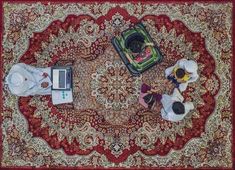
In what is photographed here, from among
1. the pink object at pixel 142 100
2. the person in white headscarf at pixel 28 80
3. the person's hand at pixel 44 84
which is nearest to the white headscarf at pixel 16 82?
the person in white headscarf at pixel 28 80

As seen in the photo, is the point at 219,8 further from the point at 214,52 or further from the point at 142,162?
the point at 142,162

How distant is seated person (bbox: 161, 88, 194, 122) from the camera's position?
3109 mm

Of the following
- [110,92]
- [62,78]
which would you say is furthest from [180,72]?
[62,78]

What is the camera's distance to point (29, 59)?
3375 mm

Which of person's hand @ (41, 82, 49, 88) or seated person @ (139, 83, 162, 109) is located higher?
person's hand @ (41, 82, 49, 88)

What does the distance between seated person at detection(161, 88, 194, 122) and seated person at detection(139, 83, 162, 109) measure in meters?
0.06

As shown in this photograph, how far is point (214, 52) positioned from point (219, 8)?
1.07ft

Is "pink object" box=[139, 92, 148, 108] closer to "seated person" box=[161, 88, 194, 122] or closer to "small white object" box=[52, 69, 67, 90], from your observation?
"seated person" box=[161, 88, 194, 122]

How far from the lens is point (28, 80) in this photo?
3143mm

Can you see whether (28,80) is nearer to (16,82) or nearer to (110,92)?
(16,82)

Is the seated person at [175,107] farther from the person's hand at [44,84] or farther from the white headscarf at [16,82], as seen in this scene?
the white headscarf at [16,82]

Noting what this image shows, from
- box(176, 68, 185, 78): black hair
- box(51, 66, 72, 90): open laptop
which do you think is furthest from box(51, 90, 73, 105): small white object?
box(176, 68, 185, 78): black hair

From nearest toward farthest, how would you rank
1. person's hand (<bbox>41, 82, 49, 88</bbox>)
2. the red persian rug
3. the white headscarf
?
the white headscarf < person's hand (<bbox>41, 82, 49, 88</bbox>) < the red persian rug

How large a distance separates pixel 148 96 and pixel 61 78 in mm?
635
